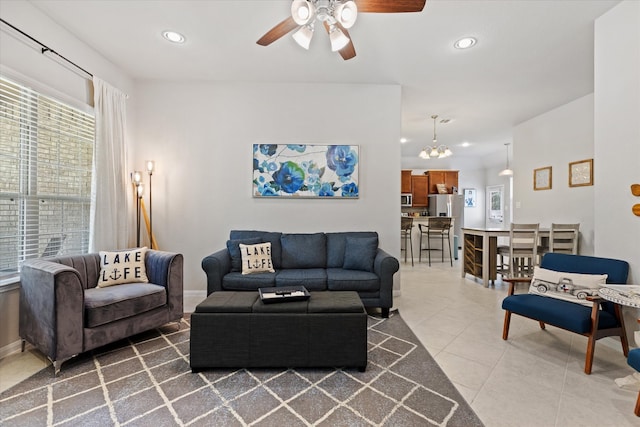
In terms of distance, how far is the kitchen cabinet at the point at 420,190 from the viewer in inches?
345

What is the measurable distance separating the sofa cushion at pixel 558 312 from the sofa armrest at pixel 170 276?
3.00m

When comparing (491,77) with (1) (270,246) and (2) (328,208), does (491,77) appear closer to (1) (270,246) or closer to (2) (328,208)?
(2) (328,208)

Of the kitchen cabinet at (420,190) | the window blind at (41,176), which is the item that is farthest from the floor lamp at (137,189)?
the kitchen cabinet at (420,190)

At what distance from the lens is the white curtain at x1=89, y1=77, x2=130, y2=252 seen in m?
3.10

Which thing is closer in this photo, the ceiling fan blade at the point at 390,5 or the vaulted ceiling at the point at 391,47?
the ceiling fan blade at the point at 390,5

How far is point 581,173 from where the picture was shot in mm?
4383

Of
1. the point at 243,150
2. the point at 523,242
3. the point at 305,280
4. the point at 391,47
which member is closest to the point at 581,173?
the point at 523,242

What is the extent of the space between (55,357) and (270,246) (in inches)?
80.2

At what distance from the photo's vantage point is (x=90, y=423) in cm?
158

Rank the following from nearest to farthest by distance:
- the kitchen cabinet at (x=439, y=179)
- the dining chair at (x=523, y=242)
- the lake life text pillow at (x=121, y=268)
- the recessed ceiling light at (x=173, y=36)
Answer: the lake life text pillow at (x=121, y=268) → the recessed ceiling light at (x=173, y=36) → the dining chair at (x=523, y=242) → the kitchen cabinet at (x=439, y=179)

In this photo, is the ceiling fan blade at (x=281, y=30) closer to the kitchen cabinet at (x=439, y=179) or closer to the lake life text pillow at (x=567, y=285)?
the lake life text pillow at (x=567, y=285)

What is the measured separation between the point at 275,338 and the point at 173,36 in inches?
117

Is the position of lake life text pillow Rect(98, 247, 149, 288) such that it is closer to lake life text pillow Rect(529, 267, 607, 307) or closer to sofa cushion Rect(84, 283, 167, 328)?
sofa cushion Rect(84, 283, 167, 328)

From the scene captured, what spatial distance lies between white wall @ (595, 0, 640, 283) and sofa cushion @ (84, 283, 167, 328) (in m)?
3.93
